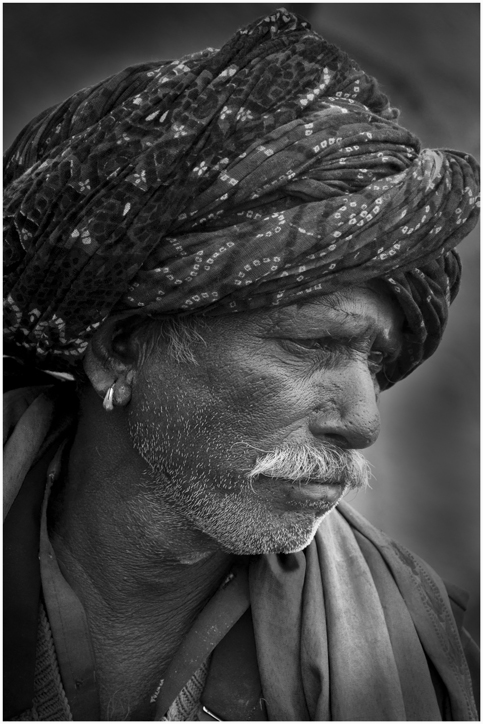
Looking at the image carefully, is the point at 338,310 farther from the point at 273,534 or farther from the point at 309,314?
the point at 273,534

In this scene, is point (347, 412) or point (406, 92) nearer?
point (347, 412)

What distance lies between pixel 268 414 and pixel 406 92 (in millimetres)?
1884

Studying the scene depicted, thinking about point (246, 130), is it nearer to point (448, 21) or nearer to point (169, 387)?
point (169, 387)

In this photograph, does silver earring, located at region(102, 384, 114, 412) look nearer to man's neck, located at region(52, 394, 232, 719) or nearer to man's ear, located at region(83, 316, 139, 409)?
man's ear, located at region(83, 316, 139, 409)

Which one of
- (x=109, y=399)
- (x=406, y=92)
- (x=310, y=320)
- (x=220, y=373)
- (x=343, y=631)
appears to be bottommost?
(x=343, y=631)

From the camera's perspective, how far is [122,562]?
1.79 metres

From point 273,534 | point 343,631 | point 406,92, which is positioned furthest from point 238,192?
point 406,92

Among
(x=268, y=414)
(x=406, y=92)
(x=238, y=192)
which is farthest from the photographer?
(x=406, y=92)

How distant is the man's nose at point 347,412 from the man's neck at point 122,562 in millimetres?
453

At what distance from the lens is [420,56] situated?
8.95ft

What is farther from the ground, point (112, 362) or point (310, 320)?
point (310, 320)

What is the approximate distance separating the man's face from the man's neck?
0.15m

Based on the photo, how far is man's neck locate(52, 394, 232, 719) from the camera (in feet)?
5.78

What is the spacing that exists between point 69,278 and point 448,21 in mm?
→ 1911
